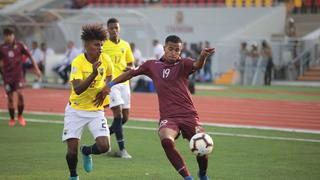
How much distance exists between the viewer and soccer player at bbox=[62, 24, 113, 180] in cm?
1015

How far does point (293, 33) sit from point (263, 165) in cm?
2686

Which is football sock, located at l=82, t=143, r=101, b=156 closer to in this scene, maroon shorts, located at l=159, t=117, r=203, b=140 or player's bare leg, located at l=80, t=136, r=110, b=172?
player's bare leg, located at l=80, t=136, r=110, b=172

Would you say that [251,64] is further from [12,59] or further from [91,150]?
[91,150]

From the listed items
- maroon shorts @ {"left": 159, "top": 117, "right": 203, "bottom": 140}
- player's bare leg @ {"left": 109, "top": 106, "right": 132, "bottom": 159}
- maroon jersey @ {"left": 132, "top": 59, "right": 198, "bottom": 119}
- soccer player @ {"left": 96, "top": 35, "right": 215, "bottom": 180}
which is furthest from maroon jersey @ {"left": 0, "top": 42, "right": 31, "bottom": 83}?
maroon shorts @ {"left": 159, "top": 117, "right": 203, "bottom": 140}

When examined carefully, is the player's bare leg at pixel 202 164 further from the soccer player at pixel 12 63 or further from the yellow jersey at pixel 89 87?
the soccer player at pixel 12 63

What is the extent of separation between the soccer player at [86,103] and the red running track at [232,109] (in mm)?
8700

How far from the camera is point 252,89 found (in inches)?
1281

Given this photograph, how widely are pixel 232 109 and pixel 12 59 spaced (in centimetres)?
756

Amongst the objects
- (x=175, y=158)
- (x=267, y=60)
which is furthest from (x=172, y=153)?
(x=267, y=60)

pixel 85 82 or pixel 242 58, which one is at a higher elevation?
pixel 85 82

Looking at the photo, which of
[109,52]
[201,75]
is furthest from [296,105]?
[201,75]

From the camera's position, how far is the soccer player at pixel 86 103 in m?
10.1

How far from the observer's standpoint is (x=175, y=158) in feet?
31.4

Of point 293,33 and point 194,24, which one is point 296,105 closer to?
point 293,33
